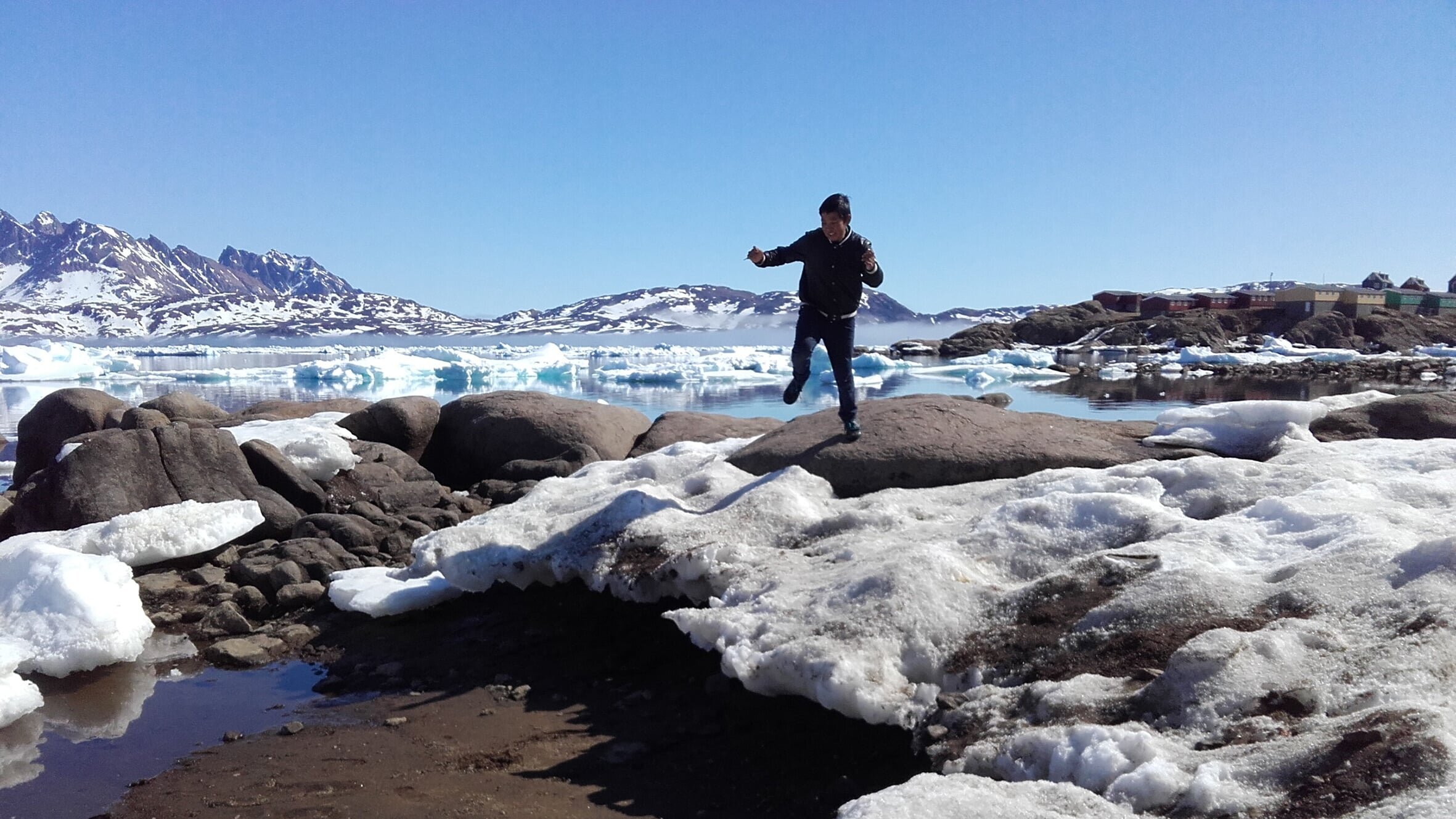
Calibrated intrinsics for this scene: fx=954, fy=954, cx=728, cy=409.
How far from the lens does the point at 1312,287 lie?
7231cm

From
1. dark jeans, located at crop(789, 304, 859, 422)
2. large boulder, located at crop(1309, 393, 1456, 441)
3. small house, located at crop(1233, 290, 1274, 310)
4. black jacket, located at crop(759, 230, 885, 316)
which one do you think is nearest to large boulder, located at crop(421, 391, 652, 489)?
Result: dark jeans, located at crop(789, 304, 859, 422)

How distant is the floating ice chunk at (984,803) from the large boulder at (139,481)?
6851mm

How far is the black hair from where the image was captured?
21.3ft

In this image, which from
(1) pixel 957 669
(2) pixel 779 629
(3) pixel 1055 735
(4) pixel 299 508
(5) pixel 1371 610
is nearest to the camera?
(3) pixel 1055 735

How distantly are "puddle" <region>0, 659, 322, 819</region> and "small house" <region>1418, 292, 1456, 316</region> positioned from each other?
93222mm

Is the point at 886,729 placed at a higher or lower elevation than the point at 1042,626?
lower

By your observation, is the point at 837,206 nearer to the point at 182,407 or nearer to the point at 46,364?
the point at 182,407

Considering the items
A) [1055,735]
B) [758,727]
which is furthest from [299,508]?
[1055,735]

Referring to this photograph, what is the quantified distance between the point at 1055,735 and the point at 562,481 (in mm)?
4695

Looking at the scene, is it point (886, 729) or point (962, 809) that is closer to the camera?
point (962, 809)

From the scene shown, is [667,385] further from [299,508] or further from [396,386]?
[299,508]

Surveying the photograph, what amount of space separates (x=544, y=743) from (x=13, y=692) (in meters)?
2.76

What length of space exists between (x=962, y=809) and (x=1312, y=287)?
82.8 m

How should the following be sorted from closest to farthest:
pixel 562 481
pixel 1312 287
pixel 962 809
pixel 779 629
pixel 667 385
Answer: pixel 962 809 < pixel 779 629 < pixel 562 481 < pixel 667 385 < pixel 1312 287
